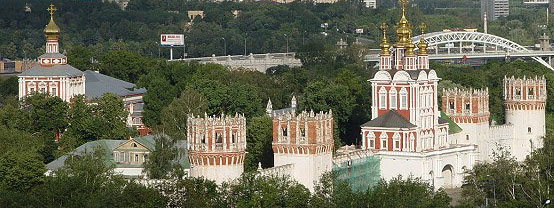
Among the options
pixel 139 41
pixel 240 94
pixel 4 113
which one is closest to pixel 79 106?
pixel 4 113

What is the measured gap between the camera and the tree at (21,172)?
6153 centimetres

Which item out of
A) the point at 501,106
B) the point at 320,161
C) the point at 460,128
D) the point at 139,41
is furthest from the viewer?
the point at 139,41

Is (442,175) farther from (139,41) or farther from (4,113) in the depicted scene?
(139,41)

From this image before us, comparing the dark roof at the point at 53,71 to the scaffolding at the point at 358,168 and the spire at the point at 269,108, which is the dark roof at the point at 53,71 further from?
the scaffolding at the point at 358,168

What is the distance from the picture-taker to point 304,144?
2522 inches

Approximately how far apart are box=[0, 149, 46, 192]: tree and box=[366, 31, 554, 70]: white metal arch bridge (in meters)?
86.1

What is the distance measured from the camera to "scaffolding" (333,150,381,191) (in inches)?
2657

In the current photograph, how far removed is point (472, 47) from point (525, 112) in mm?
82558

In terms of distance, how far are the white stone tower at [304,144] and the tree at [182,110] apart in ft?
28.6

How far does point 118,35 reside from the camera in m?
160

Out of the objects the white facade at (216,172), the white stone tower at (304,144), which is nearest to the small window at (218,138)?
the white facade at (216,172)

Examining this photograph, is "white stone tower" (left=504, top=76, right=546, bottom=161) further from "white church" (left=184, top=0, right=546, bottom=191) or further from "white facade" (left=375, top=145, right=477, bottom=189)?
"white facade" (left=375, top=145, right=477, bottom=189)

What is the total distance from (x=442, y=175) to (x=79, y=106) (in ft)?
50.7

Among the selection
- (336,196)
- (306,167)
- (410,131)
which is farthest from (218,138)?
(410,131)
